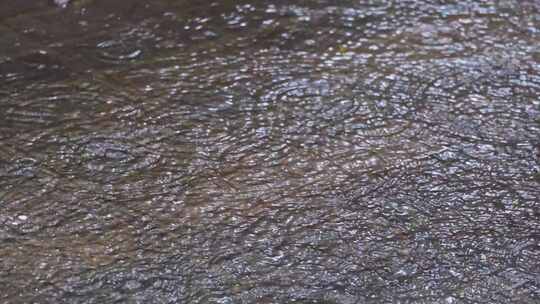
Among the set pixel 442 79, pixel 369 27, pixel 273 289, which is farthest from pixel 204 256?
pixel 369 27

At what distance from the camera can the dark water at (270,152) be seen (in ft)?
8.89

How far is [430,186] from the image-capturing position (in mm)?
3086

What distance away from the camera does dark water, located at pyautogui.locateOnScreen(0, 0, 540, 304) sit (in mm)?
2711

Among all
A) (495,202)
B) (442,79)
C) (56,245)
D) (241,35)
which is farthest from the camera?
(241,35)

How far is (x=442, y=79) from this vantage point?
368 centimetres

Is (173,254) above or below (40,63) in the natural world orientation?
below

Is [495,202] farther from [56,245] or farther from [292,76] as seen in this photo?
[56,245]

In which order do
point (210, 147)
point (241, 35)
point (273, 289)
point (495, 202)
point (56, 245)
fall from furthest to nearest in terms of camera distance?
point (241, 35), point (210, 147), point (495, 202), point (56, 245), point (273, 289)

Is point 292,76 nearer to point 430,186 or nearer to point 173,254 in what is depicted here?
point 430,186

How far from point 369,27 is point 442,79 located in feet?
1.85

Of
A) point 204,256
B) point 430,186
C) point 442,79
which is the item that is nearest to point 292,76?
point 442,79

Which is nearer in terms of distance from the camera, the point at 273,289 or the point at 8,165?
the point at 273,289

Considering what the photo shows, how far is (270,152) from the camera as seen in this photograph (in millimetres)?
3270

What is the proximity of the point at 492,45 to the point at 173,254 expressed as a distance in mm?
1957
